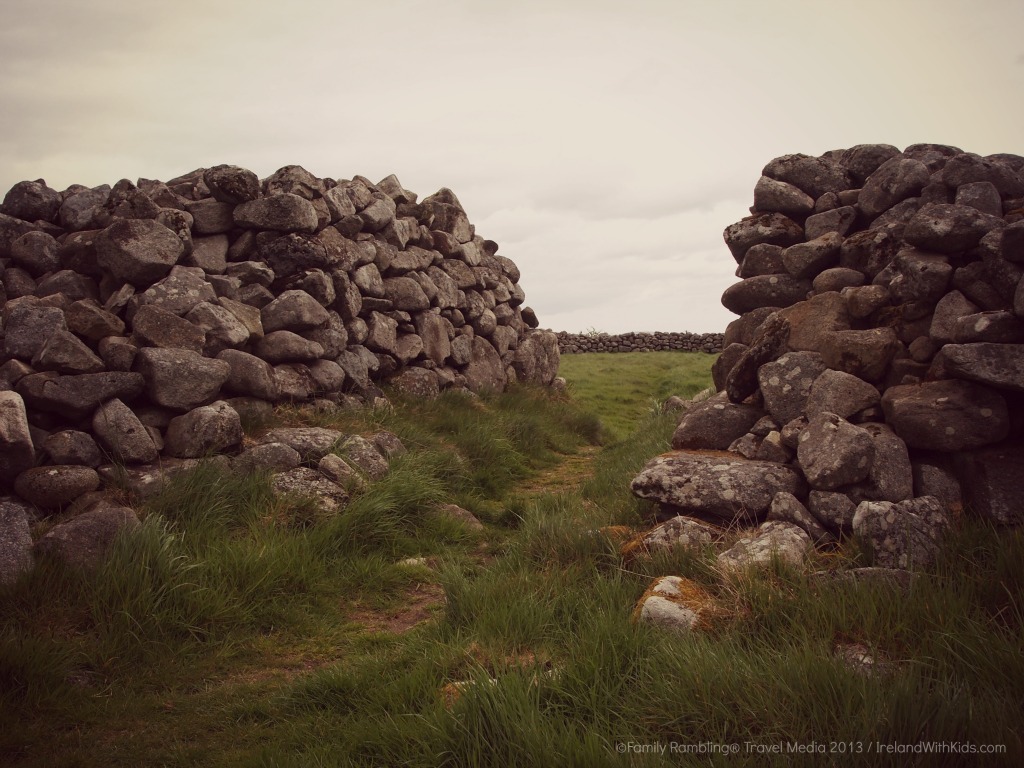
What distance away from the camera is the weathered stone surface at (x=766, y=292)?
22.8 feet

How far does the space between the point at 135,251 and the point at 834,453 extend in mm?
6538

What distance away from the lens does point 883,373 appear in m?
5.52

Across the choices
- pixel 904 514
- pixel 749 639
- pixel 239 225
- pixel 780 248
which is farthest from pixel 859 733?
pixel 239 225

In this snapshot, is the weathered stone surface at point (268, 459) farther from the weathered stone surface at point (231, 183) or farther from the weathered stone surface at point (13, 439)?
the weathered stone surface at point (231, 183)

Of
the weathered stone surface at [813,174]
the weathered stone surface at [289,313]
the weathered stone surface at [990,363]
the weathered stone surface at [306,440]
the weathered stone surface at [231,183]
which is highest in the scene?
the weathered stone surface at [231,183]

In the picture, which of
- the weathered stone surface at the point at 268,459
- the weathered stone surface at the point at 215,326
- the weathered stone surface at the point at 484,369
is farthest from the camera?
the weathered stone surface at the point at 484,369

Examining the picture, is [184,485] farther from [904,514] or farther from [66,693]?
[904,514]

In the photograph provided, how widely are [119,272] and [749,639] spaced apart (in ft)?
21.7

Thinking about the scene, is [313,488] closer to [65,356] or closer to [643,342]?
[65,356]

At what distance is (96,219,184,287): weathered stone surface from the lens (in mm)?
6961

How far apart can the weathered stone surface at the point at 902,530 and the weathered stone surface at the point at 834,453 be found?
33 cm

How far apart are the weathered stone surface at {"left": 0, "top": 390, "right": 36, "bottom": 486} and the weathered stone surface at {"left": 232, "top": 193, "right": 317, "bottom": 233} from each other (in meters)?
3.72

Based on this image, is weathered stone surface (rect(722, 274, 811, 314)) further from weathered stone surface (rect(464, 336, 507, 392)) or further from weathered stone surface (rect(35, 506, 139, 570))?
weathered stone surface (rect(35, 506, 139, 570))

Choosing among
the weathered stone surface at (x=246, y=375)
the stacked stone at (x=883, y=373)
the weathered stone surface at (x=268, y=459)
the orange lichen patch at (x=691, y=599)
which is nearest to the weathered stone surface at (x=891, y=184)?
the stacked stone at (x=883, y=373)
